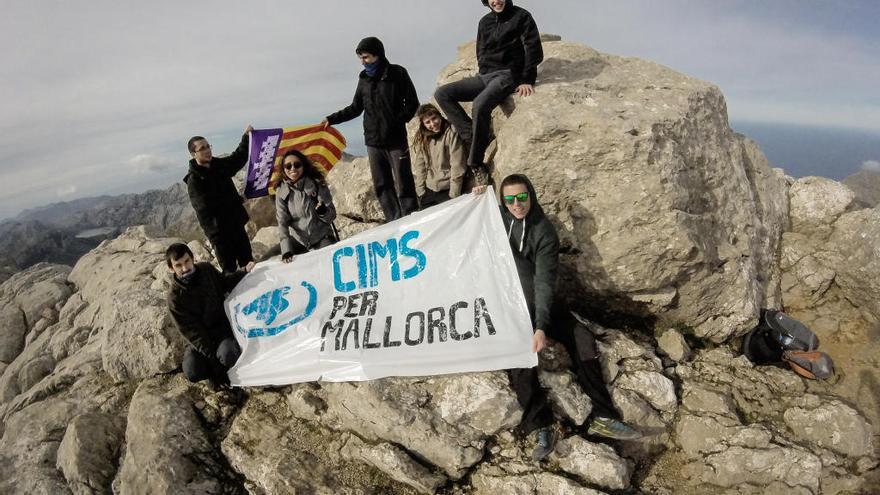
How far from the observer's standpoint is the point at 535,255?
6438 millimetres

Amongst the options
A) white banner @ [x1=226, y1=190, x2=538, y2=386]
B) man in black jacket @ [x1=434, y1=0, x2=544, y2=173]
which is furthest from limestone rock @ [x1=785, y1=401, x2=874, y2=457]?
man in black jacket @ [x1=434, y1=0, x2=544, y2=173]

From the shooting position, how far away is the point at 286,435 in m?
6.88

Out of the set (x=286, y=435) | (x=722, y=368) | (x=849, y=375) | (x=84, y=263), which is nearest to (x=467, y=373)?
(x=286, y=435)

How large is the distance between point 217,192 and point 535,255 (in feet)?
20.2

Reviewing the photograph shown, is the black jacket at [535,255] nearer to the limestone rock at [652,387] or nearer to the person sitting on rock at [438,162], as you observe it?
the person sitting on rock at [438,162]

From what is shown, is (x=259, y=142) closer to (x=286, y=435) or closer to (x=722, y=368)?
(x=286, y=435)

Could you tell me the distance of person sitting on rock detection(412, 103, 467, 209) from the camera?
7.88 m

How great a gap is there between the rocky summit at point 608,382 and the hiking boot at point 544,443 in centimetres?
20

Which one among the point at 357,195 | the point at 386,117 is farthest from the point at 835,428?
the point at 357,195

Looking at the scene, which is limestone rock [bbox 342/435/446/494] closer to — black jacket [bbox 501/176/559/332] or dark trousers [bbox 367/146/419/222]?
black jacket [bbox 501/176/559/332]

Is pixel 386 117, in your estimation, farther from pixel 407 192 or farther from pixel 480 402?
pixel 480 402

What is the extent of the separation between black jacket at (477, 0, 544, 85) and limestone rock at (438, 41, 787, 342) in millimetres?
600

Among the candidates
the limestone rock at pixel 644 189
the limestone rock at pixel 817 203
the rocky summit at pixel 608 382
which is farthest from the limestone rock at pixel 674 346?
the limestone rock at pixel 817 203

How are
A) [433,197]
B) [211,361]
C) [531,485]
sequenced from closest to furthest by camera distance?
[531,485], [211,361], [433,197]
